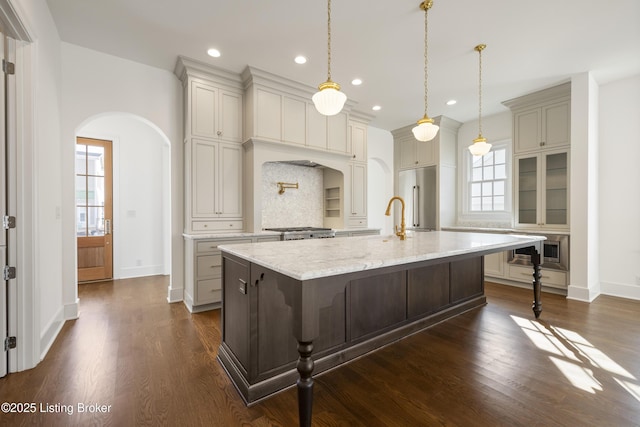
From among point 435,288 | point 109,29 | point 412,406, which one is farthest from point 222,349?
point 109,29

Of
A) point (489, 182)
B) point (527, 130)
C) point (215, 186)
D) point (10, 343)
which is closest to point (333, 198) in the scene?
point (215, 186)

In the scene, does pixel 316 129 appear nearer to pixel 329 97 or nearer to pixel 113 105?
pixel 329 97

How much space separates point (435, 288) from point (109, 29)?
169 inches

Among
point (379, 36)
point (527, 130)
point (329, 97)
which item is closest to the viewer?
point (329, 97)

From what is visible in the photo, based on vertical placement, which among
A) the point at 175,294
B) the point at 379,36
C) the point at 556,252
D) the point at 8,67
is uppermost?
the point at 379,36

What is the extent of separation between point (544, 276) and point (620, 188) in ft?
5.14

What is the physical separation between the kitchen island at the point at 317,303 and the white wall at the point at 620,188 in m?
2.06

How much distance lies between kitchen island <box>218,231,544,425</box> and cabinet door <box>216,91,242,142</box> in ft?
7.24

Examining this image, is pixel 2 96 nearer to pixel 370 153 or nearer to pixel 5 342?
pixel 5 342

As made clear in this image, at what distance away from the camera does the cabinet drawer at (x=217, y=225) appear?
Answer: 11.5 ft

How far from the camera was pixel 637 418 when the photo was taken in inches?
61.8

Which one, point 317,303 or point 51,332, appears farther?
point 51,332

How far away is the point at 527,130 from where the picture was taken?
4.45m

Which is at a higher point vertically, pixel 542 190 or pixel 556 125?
pixel 556 125
